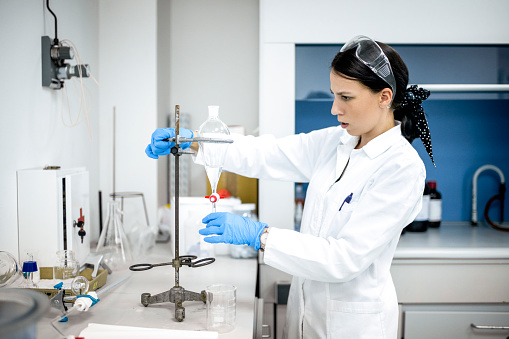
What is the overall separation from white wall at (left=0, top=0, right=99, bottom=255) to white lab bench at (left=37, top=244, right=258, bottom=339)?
1.39 feet

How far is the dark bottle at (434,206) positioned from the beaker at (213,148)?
1318 millimetres

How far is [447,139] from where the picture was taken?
2.60 m

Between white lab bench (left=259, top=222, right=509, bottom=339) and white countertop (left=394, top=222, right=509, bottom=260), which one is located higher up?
white countertop (left=394, top=222, right=509, bottom=260)

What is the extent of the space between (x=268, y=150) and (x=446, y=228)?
4.25 feet

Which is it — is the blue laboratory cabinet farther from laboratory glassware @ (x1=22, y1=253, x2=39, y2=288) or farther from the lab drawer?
laboratory glassware @ (x1=22, y1=253, x2=39, y2=288)

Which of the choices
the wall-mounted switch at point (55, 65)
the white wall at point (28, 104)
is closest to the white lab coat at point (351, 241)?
the white wall at point (28, 104)

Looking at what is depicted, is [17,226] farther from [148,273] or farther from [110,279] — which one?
[148,273]

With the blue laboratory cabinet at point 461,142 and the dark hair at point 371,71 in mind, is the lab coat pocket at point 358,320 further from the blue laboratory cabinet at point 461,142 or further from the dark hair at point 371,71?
the blue laboratory cabinet at point 461,142

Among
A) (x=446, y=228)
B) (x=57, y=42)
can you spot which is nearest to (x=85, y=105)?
(x=57, y=42)

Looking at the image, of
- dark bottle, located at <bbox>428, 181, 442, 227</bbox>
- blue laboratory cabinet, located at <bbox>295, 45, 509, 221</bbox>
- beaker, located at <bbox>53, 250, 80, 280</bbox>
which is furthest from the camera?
blue laboratory cabinet, located at <bbox>295, 45, 509, 221</bbox>

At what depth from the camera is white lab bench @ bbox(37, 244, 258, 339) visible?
4.02 feet

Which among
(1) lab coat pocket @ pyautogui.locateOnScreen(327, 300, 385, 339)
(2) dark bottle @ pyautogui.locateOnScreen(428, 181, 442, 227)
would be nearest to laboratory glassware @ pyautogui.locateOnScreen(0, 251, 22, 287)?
(1) lab coat pocket @ pyautogui.locateOnScreen(327, 300, 385, 339)

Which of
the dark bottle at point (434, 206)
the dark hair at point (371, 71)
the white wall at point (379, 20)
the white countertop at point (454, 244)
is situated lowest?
the white countertop at point (454, 244)

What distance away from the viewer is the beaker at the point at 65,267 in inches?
56.5
